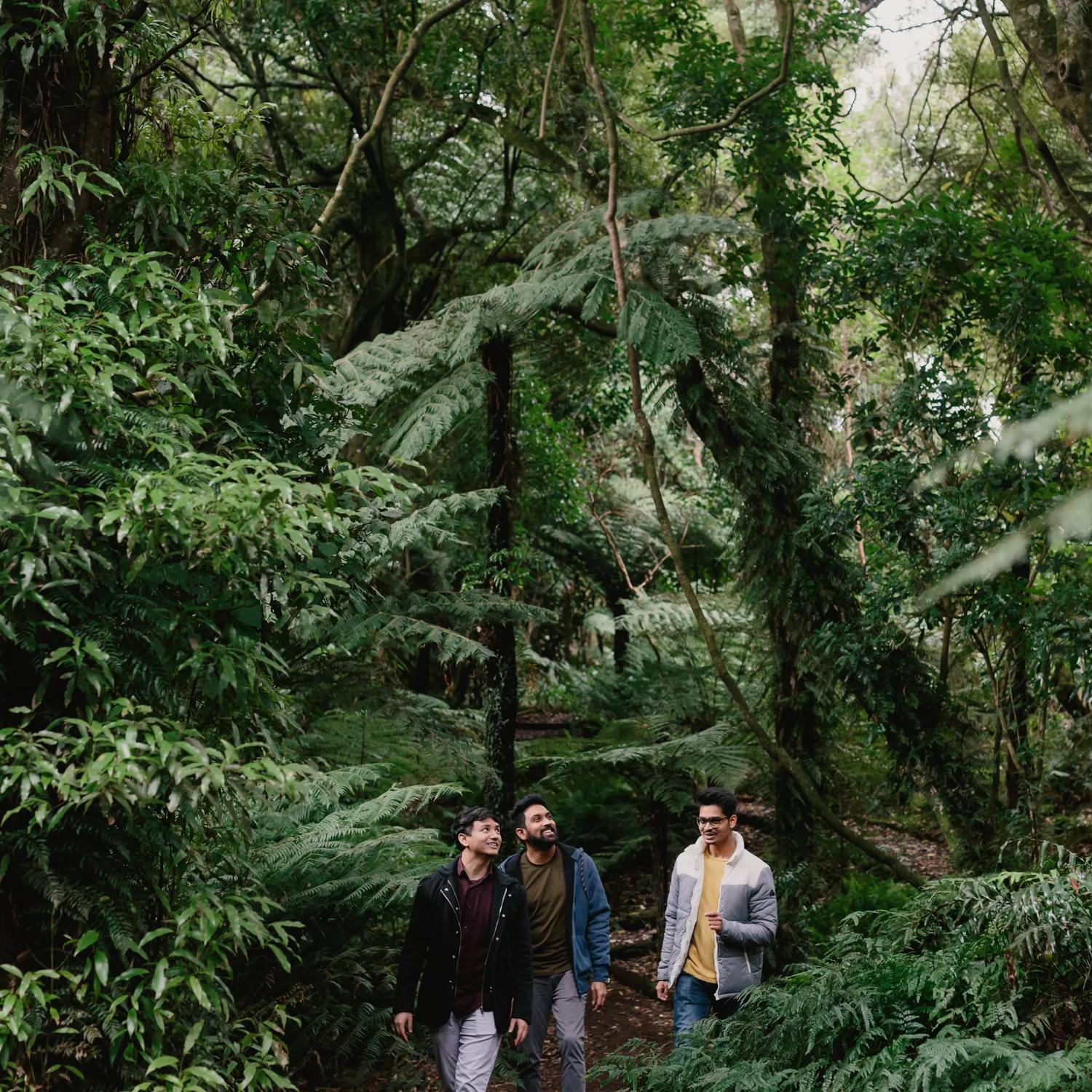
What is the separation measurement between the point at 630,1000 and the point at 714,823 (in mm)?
3164

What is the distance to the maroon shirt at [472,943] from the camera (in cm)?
434

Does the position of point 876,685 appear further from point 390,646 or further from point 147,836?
point 147,836

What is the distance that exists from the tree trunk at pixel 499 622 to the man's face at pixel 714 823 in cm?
258

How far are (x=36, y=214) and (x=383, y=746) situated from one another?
4532mm

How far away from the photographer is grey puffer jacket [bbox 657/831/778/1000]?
4941mm

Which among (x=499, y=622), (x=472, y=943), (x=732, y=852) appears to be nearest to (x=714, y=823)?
(x=732, y=852)

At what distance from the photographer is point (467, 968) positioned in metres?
4.36

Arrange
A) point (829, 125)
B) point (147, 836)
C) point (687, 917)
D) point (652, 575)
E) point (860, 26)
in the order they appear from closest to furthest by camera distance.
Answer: point (147, 836), point (687, 917), point (829, 125), point (860, 26), point (652, 575)

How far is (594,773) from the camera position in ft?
27.1

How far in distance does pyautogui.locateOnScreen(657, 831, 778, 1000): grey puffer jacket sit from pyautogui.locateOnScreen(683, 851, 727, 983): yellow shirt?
0.07ft

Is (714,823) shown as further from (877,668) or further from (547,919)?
(877,668)

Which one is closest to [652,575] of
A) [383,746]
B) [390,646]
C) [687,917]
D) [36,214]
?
[390,646]

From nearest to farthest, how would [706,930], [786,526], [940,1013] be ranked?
[940,1013] < [706,930] < [786,526]

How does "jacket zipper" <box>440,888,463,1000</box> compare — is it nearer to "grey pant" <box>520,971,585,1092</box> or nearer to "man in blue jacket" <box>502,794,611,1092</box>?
"man in blue jacket" <box>502,794,611,1092</box>
